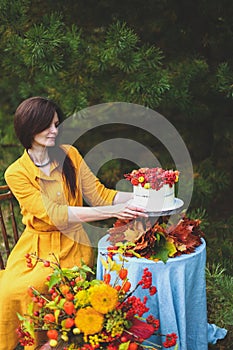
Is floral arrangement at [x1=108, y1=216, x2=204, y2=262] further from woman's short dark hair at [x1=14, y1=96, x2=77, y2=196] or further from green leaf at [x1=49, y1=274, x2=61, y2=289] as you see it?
woman's short dark hair at [x1=14, y1=96, x2=77, y2=196]

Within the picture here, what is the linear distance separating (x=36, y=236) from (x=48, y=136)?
393 mm

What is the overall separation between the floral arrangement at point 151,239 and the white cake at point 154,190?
63 millimetres

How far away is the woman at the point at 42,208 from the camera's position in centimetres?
204

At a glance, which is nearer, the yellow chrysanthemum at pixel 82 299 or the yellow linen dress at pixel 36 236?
the yellow chrysanthemum at pixel 82 299

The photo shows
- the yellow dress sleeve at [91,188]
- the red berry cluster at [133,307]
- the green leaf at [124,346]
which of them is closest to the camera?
the green leaf at [124,346]

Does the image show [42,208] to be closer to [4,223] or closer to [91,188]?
[91,188]

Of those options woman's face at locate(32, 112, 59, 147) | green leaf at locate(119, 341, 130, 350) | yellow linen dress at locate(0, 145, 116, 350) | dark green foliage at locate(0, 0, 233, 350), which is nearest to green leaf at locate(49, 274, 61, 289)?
green leaf at locate(119, 341, 130, 350)

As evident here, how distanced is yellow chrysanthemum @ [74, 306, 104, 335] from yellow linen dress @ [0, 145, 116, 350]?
52 centimetres

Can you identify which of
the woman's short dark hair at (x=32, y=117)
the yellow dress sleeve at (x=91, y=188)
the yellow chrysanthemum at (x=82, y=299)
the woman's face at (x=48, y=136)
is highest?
the woman's short dark hair at (x=32, y=117)

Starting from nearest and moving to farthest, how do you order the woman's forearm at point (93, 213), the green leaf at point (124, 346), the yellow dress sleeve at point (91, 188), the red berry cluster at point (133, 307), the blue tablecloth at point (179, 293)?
the green leaf at point (124, 346) → the red berry cluster at point (133, 307) → the blue tablecloth at point (179, 293) → the woman's forearm at point (93, 213) → the yellow dress sleeve at point (91, 188)

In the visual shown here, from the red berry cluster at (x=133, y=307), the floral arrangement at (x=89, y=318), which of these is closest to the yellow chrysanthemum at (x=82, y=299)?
the floral arrangement at (x=89, y=318)

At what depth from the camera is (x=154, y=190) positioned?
194cm

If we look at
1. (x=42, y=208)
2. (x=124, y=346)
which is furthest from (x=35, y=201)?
(x=124, y=346)

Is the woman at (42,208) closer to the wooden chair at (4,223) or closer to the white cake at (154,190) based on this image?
the white cake at (154,190)
